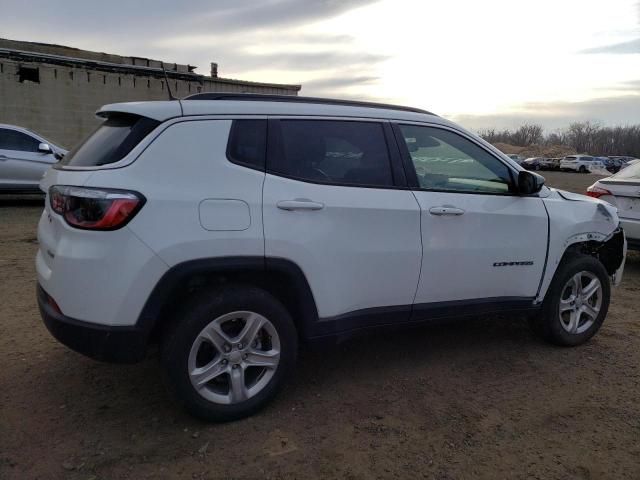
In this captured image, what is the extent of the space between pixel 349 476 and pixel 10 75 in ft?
63.6

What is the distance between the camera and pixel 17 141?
11.2 m

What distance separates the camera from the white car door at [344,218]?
308 cm

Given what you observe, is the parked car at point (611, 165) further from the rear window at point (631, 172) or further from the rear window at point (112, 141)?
Answer: the rear window at point (112, 141)

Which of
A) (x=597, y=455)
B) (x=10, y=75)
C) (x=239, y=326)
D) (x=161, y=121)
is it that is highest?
(x=10, y=75)

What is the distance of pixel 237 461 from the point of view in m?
2.74

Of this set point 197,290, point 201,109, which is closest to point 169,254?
point 197,290

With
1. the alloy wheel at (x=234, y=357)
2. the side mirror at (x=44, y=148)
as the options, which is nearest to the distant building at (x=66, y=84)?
the side mirror at (x=44, y=148)

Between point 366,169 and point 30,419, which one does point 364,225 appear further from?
point 30,419

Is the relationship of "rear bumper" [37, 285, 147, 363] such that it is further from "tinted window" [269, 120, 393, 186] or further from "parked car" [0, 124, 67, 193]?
"parked car" [0, 124, 67, 193]

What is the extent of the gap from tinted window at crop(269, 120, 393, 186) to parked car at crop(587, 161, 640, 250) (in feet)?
14.9

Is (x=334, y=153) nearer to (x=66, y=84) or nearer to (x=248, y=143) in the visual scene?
(x=248, y=143)

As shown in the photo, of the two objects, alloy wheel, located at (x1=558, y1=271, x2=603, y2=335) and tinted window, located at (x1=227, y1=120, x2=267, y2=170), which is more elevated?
tinted window, located at (x1=227, y1=120, x2=267, y2=170)

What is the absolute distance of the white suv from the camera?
2758 millimetres

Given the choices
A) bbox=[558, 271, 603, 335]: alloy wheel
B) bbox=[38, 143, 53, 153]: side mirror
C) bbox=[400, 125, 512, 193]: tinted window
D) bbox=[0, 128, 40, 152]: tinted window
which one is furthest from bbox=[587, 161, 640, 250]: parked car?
bbox=[0, 128, 40, 152]: tinted window
